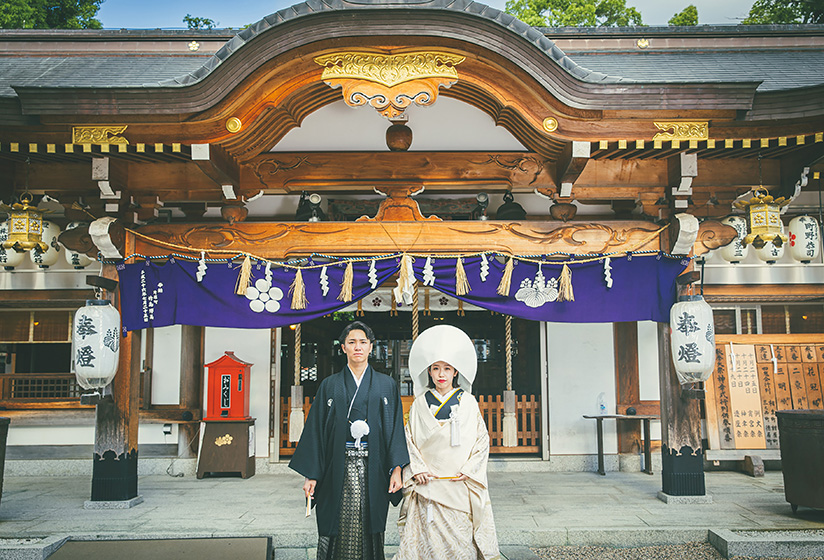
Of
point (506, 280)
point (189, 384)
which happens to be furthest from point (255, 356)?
point (506, 280)

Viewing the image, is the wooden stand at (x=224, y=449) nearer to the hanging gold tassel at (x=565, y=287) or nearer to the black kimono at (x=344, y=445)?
the black kimono at (x=344, y=445)

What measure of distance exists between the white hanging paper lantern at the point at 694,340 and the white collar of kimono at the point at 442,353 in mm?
3160

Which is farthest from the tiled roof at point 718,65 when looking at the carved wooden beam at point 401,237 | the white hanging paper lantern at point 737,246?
the carved wooden beam at point 401,237

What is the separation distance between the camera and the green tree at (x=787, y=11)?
17.1 m

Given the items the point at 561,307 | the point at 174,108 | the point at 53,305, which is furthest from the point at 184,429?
the point at 561,307

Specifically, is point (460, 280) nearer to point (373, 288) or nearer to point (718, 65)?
point (373, 288)

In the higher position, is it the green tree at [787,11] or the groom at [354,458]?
the green tree at [787,11]

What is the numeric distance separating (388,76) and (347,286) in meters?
2.25

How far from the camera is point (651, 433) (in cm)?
905

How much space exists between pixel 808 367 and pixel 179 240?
870 centimetres

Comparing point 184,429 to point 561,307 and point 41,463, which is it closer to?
point 41,463

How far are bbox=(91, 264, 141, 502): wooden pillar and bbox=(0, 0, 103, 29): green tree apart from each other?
12886 mm

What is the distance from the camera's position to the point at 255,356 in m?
9.08

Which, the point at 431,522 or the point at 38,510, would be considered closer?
the point at 431,522
